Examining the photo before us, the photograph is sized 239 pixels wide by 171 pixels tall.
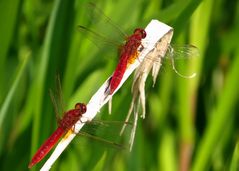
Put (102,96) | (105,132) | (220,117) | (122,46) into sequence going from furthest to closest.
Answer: (220,117) < (122,46) < (105,132) < (102,96)

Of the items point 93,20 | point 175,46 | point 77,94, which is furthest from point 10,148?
point 175,46

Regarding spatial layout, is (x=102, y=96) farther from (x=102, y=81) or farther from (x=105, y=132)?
(x=102, y=81)

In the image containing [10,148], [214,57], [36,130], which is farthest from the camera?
[214,57]

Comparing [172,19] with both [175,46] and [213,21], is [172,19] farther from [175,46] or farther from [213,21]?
[213,21]

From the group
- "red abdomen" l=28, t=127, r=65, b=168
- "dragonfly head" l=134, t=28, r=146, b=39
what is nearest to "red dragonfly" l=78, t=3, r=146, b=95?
"dragonfly head" l=134, t=28, r=146, b=39

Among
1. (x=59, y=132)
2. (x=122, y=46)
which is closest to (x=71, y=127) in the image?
(x=59, y=132)

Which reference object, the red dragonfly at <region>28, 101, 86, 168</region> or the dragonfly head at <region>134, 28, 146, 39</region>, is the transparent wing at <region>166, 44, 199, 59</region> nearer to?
the dragonfly head at <region>134, 28, 146, 39</region>

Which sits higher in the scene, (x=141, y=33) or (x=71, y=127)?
(x=141, y=33)
